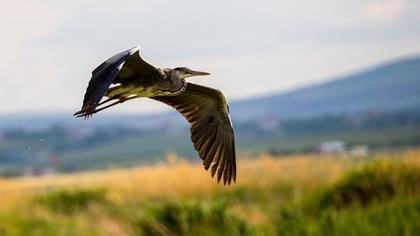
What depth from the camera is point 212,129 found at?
20.0 ft

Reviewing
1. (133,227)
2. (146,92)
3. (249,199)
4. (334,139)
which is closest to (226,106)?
(146,92)

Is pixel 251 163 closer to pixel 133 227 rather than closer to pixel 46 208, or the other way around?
pixel 46 208

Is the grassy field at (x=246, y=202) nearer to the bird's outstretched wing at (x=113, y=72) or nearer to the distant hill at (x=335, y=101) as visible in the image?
the bird's outstretched wing at (x=113, y=72)

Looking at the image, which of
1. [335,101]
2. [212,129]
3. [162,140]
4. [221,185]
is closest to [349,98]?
[335,101]

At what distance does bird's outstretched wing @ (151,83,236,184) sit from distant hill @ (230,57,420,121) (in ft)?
519

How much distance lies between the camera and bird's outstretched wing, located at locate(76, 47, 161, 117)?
160 inches

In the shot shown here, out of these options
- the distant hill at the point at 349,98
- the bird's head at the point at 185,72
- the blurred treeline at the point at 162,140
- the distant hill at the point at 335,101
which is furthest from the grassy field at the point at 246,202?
the distant hill at the point at 349,98

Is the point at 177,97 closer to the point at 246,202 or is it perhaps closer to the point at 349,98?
the point at 246,202

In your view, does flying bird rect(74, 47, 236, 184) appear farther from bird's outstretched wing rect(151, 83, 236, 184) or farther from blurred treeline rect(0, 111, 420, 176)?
blurred treeline rect(0, 111, 420, 176)

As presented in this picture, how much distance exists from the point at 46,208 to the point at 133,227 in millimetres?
5214

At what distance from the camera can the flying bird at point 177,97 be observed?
4.20 metres

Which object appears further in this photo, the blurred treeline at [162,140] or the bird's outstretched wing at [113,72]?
the blurred treeline at [162,140]

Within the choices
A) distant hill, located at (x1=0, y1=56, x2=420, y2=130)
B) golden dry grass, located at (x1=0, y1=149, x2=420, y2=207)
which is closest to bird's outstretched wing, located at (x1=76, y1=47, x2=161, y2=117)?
golden dry grass, located at (x1=0, y1=149, x2=420, y2=207)

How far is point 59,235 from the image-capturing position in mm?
13828
